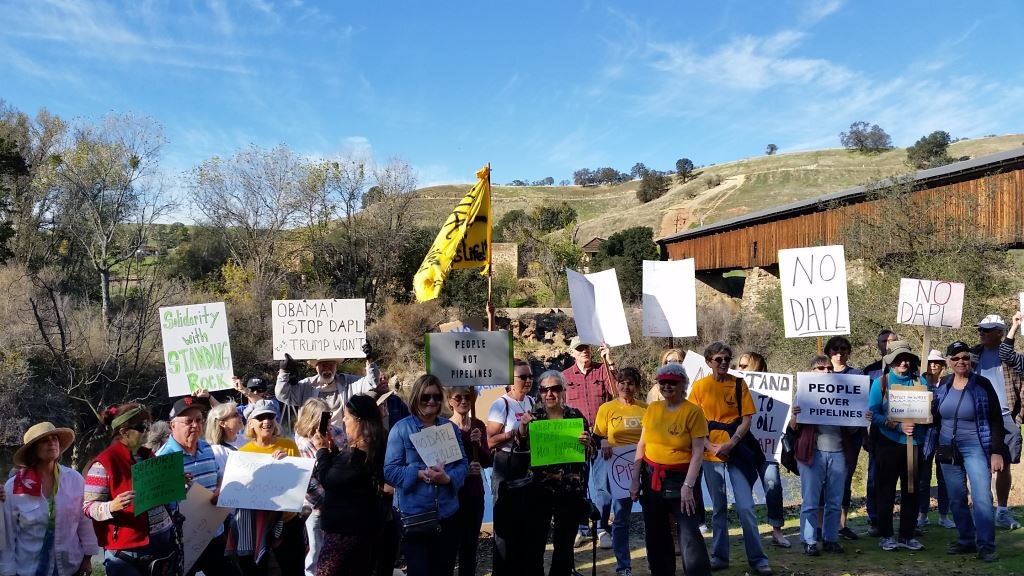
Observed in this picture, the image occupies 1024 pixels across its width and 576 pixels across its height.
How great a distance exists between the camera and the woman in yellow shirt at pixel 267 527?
4.69 m

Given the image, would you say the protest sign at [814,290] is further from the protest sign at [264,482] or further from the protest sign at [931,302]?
the protest sign at [264,482]

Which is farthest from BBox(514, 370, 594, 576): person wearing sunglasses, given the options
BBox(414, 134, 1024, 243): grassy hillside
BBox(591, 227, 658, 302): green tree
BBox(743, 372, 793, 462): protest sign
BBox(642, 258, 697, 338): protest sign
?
BBox(414, 134, 1024, 243): grassy hillside

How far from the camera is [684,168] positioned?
4646 inches

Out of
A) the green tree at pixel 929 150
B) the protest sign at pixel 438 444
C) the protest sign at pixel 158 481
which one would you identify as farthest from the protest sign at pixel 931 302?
the green tree at pixel 929 150

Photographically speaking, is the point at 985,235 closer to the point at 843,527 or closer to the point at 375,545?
the point at 843,527

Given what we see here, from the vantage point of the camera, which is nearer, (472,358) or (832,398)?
(832,398)

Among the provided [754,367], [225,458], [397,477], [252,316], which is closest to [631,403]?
[754,367]

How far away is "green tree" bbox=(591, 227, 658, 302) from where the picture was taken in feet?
→ 155

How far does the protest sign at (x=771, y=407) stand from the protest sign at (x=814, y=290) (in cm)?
114

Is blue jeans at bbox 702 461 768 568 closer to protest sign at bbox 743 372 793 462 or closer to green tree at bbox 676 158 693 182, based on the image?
protest sign at bbox 743 372 793 462

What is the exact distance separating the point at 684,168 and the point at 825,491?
382 feet

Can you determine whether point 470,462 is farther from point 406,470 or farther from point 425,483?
point 406,470

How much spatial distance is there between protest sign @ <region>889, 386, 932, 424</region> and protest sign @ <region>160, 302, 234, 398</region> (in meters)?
6.32

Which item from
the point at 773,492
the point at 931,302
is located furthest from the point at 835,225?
the point at 773,492
